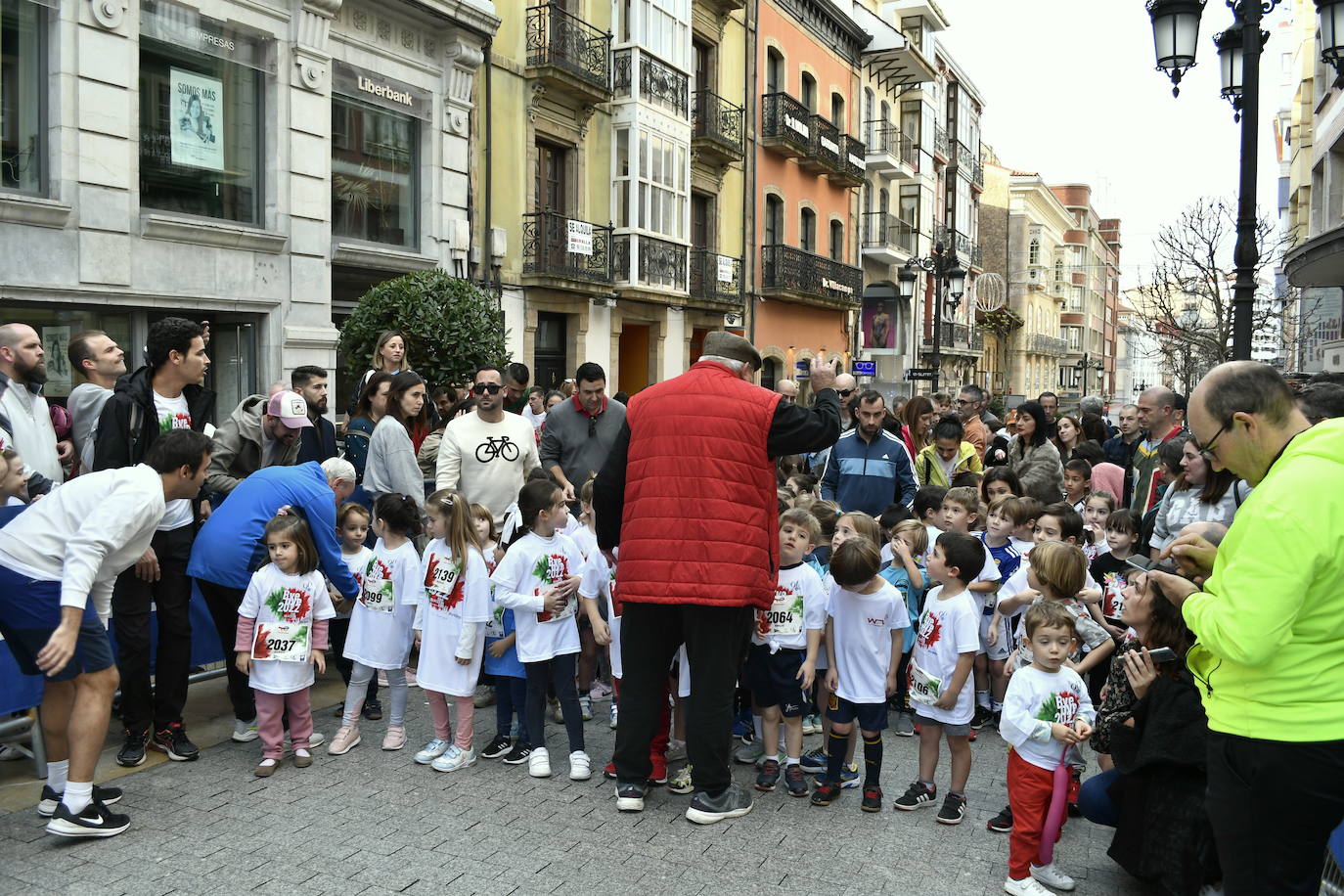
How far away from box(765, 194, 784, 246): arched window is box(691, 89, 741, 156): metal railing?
2.92m

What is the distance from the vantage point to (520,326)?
18.2 m

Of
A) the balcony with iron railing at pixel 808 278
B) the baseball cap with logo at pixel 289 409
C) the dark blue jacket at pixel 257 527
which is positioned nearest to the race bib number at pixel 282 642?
the dark blue jacket at pixel 257 527

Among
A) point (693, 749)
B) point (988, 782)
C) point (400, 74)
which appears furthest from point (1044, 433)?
point (400, 74)

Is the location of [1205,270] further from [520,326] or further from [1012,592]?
[1012,592]

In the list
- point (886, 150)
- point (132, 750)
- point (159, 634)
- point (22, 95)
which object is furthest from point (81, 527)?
point (886, 150)

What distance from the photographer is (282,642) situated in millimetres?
5359

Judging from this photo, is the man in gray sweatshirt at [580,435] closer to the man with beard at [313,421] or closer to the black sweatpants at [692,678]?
the man with beard at [313,421]

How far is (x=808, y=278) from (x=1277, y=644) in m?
26.5

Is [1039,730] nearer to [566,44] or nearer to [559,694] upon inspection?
[559,694]

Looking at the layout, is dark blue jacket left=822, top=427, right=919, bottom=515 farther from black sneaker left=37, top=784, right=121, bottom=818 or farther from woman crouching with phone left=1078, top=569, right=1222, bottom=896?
black sneaker left=37, top=784, right=121, bottom=818

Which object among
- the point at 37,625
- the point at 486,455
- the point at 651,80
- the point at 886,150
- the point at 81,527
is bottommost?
the point at 37,625

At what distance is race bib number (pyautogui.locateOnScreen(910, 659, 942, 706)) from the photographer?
16.0 feet

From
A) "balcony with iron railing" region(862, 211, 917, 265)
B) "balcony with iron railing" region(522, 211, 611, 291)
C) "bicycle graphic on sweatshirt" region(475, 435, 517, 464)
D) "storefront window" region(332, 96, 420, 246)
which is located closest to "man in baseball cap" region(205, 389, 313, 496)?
"bicycle graphic on sweatshirt" region(475, 435, 517, 464)

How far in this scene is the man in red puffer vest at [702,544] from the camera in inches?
186
